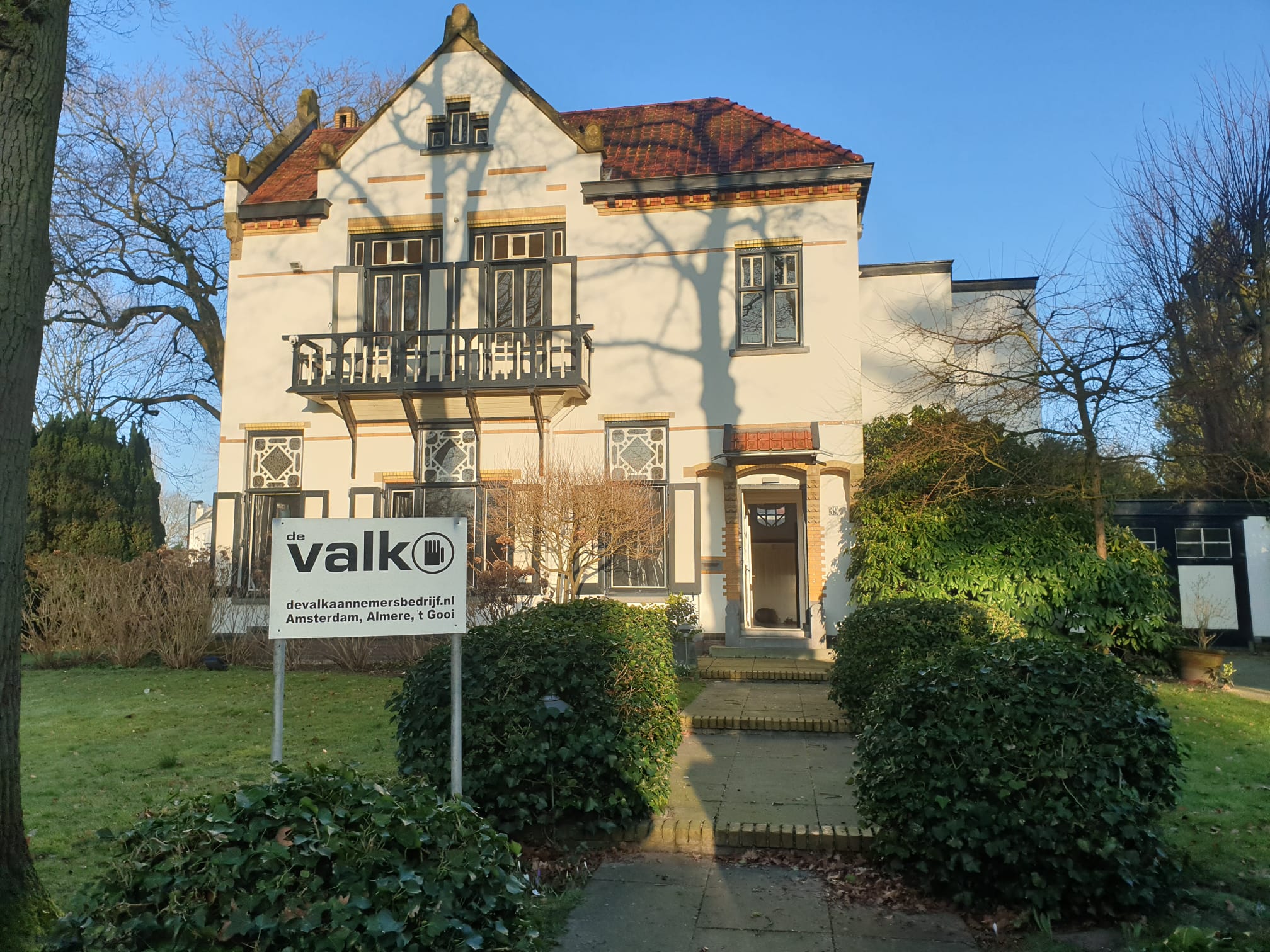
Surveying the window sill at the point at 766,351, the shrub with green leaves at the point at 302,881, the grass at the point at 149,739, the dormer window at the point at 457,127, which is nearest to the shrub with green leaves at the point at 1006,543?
the window sill at the point at 766,351

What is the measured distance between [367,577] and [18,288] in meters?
2.05

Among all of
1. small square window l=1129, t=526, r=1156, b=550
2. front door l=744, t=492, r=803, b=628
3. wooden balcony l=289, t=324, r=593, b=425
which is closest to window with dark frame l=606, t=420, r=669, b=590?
wooden balcony l=289, t=324, r=593, b=425

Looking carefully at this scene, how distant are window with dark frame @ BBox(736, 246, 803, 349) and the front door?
295 centimetres

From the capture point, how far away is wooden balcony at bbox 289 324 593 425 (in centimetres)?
1501

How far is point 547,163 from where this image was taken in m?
16.2

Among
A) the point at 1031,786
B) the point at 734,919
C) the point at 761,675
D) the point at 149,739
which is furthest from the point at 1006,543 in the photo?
the point at 149,739

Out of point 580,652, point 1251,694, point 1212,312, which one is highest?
point 1212,312

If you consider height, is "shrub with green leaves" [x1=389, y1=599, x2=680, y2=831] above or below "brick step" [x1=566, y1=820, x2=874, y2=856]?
above

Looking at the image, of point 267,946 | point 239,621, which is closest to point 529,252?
point 239,621

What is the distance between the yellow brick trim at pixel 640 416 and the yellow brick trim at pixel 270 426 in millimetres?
5625

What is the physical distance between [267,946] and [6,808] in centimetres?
214

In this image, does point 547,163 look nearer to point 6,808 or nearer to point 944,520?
point 944,520

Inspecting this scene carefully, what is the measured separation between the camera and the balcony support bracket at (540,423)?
15.1 m

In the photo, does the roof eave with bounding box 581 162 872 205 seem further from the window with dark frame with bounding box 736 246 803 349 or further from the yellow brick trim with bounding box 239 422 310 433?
the yellow brick trim with bounding box 239 422 310 433
